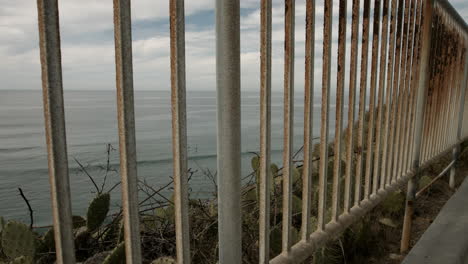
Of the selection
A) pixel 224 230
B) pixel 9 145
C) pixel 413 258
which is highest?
pixel 224 230

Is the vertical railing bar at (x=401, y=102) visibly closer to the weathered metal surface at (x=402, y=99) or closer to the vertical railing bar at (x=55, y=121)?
the weathered metal surface at (x=402, y=99)

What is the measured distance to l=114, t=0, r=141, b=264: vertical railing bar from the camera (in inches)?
28.0

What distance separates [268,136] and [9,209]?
15.8ft

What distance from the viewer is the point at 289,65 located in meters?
1.09

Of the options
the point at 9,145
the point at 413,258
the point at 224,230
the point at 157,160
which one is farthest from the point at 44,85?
the point at 9,145

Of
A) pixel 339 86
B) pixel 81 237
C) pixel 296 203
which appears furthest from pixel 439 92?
pixel 81 237

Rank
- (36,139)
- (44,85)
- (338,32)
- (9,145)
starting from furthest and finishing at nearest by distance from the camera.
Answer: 1. (36,139)
2. (9,145)
3. (338,32)
4. (44,85)

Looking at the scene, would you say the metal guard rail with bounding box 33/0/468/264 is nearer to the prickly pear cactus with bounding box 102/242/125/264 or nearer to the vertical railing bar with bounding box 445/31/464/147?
the prickly pear cactus with bounding box 102/242/125/264

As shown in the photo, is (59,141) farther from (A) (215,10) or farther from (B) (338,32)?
(B) (338,32)

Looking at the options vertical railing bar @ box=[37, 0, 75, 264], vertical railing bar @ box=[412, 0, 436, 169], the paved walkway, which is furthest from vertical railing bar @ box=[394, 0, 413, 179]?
vertical railing bar @ box=[37, 0, 75, 264]

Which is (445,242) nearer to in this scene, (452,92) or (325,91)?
(325,91)

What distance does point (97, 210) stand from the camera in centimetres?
215

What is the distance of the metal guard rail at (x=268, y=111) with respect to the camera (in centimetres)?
68

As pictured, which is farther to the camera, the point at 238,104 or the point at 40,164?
the point at 40,164
